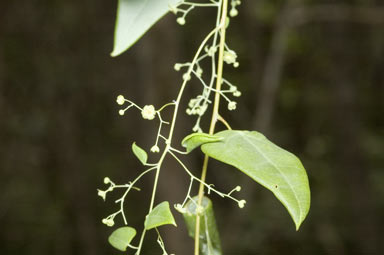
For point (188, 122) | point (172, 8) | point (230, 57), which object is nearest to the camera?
point (172, 8)

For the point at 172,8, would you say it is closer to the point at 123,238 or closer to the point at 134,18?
the point at 134,18

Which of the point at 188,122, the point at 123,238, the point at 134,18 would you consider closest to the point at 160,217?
the point at 123,238

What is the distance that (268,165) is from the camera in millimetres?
632

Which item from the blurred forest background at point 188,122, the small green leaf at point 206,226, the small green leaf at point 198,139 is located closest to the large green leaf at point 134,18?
the small green leaf at point 198,139

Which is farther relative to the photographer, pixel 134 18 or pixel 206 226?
pixel 206 226

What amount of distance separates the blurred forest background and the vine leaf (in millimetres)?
1869

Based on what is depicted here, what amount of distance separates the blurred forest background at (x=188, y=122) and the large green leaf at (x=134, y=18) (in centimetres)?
188

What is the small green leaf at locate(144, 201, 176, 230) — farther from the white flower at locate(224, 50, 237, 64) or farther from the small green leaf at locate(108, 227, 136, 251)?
the white flower at locate(224, 50, 237, 64)

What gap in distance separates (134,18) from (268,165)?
0.21 m

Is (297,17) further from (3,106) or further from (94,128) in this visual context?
(94,128)

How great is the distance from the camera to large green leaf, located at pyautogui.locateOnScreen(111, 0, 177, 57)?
61 cm

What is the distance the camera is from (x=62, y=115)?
13.9 feet

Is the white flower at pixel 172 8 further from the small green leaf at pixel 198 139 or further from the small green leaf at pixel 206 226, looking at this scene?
the small green leaf at pixel 206 226

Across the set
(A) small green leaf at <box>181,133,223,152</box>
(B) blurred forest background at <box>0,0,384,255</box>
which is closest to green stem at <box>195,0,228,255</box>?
(A) small green leaf at <box>181,133,223,152</box>
